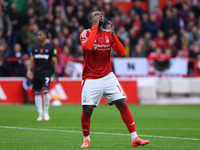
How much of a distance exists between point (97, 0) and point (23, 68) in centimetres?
682

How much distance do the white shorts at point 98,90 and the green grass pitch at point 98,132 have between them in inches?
30.7

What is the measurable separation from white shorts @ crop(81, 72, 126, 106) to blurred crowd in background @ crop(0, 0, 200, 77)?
12.2 m

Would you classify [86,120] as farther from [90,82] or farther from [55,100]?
[55,100]

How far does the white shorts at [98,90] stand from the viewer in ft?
26.8

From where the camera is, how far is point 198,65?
73.4 ft

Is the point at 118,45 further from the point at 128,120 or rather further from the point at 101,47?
the point at 128,120

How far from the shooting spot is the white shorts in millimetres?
8156

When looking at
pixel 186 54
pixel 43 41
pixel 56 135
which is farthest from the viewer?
pixel 186 54

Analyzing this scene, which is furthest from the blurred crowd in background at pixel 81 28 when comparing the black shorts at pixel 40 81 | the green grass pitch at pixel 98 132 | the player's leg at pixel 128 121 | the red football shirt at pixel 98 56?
the player's leg at pixel 128 121

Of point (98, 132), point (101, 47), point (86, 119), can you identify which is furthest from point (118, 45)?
point (98, 132)

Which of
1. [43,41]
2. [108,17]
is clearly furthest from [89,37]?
[108,17]

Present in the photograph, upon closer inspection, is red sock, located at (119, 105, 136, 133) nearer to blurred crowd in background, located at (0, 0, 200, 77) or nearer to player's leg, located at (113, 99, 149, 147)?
player's leg, located at (113, 99, 149, 147)

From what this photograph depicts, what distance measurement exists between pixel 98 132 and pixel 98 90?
2.49 meters

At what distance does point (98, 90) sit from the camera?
8.17 metres
